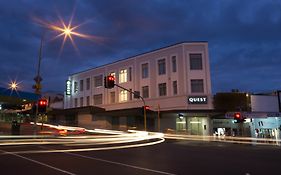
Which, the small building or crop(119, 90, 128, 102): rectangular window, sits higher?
crop(119, 90, 128, 102): rectangular window

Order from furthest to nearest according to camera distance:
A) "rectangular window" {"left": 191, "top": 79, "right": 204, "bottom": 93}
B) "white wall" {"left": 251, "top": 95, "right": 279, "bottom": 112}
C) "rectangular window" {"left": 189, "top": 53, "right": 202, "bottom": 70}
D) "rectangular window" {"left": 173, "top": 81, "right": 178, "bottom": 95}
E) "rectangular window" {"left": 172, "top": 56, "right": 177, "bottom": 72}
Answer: "white wall" {"left": 251, "top": 95, "right": 279, "bottom": 112} → "rectangular window" {"left": 172, "top": 56, "right": 177, "bottom": 72} → "rectangular window" {"left": 173, "top": 81, "right": 178, "bottom": 95} → "rectangular window" {"left": 189, "top": 53, "right": 202, "bottom": 70} → "rectangular window" {"left": 191, "top": 79, "right": 204, "bottom": 93}

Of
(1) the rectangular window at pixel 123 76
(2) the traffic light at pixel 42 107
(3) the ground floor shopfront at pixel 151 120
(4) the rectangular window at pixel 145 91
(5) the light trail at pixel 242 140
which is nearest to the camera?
(2) the traffic light at pixel 42 107

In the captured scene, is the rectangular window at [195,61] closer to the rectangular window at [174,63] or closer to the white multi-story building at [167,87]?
the white multi-story building at [167,87]

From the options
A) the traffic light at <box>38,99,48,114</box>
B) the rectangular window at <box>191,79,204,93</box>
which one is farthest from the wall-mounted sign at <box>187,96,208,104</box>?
the traffic light at <box>38,99,48,114</box>

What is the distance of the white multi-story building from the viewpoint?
163 feet

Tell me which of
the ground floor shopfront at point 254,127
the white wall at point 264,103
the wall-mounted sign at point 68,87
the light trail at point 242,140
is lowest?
the light trail at point 242,140

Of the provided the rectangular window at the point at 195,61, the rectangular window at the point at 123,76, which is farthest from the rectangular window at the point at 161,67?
the rectangular window at the point at 123,76

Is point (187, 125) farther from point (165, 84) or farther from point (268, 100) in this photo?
point (268, 100)

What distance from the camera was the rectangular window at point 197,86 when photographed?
164 ft

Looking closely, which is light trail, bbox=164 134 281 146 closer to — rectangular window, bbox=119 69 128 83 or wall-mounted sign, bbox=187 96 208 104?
wall-mounted sign, bbox=187 96 208 104

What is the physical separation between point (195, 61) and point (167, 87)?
597 cm

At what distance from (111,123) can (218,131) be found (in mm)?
19697

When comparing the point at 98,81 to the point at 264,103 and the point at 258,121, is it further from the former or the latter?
the point at 264,103

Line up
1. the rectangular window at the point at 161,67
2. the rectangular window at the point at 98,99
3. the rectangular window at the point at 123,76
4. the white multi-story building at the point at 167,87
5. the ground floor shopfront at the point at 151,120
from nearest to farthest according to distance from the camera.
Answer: the white multi-story building at the point at 167,87 → the ground floor shopfront at the point at 151,120 → the rectangular window at the point at 161,67 → the rectangular window at the point at 123,76 → the rectangular window at the point at 98,99
